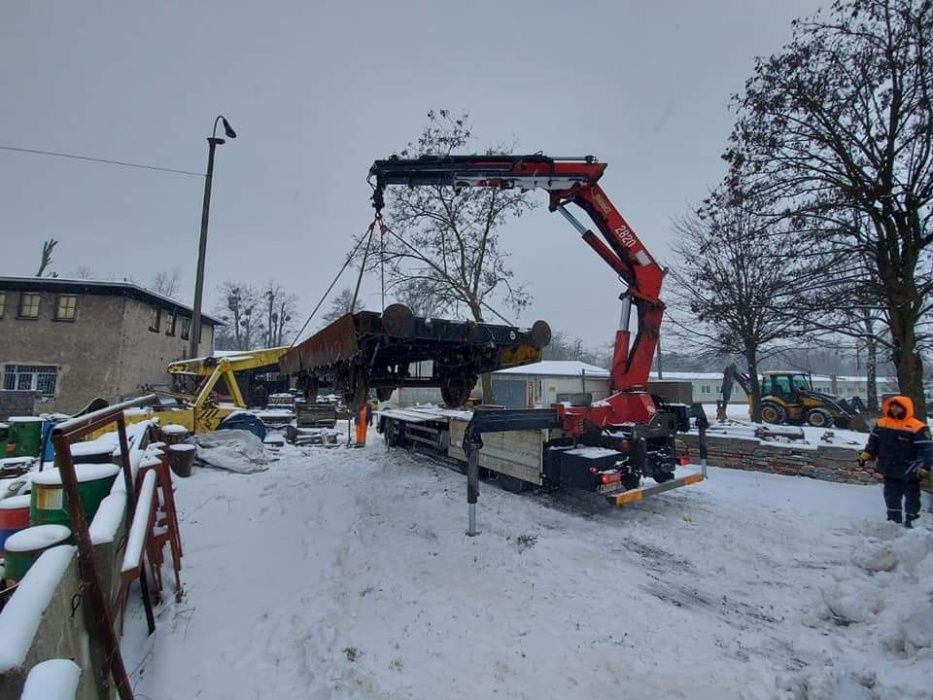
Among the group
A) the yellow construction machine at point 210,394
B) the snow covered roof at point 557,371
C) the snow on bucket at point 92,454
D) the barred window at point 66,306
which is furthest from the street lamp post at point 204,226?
the snow covered roof at point 557,371

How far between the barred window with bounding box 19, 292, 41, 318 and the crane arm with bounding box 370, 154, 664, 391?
803 inches

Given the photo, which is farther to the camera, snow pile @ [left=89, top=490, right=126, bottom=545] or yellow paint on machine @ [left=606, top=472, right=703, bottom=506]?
yellow paint on machine @ [left=606, top=472, right=703, bottom=506]

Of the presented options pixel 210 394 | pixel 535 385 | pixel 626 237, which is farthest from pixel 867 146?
pixel 535 385

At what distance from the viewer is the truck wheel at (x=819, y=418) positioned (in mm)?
18656

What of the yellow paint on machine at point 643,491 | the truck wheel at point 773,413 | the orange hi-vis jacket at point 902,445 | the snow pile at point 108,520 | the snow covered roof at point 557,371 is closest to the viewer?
the snow pile at point 108,520

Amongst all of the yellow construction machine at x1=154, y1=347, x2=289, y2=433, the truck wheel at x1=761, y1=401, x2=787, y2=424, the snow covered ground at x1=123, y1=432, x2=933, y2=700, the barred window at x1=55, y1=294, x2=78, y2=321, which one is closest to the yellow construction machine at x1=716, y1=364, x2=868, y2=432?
the truck wheel at x1=761, y1=401, x2=787, y2=424

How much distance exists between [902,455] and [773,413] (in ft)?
50.7

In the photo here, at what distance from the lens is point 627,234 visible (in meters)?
7.64

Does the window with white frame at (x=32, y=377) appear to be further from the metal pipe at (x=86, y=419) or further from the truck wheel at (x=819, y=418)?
the truck wheel at (x=819, y=418)

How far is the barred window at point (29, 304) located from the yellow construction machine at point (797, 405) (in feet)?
87.2

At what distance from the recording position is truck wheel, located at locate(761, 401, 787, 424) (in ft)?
64.0

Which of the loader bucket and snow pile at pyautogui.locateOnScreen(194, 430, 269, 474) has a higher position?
the loader bucket

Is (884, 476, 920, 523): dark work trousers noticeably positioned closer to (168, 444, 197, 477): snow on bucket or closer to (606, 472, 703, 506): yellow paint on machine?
(606, 472, 703, 506): yellow paint on machine

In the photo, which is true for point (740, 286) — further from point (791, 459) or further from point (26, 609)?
point (26, 609)
